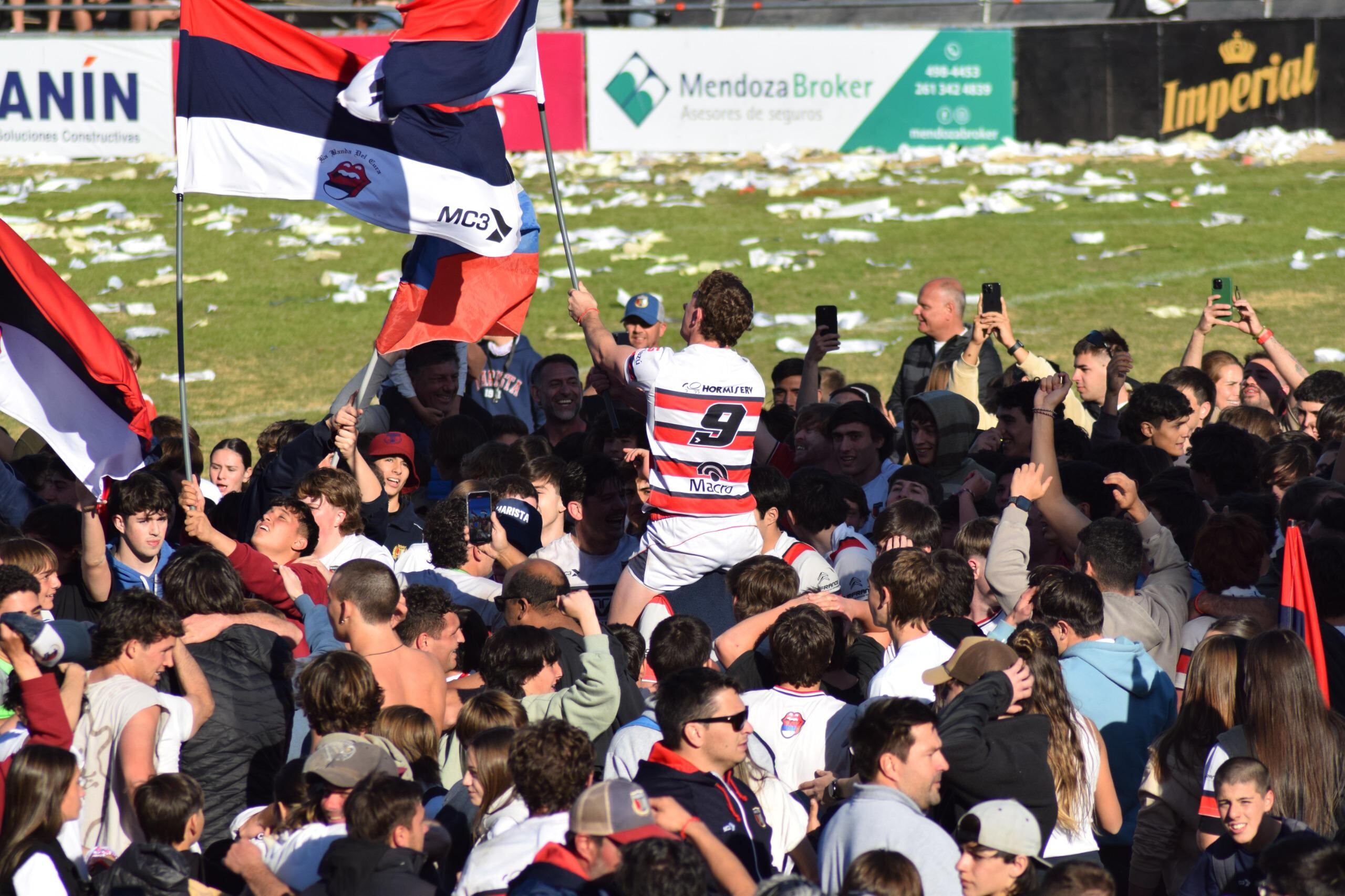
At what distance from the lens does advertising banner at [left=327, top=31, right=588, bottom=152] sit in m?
23.9

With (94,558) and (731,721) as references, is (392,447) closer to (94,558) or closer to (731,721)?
(94,558)

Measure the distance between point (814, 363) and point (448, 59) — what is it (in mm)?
2899

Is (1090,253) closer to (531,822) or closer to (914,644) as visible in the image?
(914,644)

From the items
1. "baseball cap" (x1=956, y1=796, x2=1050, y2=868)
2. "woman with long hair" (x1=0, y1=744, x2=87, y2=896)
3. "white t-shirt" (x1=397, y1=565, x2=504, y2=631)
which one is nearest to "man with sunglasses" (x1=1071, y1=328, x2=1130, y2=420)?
"white t-shirt" (x1=397, y1=565, x2=504, y2=631)

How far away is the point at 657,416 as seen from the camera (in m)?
6.55

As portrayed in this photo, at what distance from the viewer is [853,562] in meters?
7.09

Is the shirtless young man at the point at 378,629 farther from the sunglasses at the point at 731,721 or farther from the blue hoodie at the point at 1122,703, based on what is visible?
the blue hoodie at the point at 1122,703

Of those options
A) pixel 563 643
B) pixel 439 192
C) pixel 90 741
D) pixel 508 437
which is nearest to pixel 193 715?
pixel 90 741

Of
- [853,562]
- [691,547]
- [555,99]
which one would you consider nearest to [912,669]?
[691,547]

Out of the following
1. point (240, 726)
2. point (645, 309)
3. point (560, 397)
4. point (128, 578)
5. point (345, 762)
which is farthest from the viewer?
point (560, 397)

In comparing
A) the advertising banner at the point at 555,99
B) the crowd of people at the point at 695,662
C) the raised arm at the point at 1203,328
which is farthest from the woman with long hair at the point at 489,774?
the advertising banner at the point at 555,99

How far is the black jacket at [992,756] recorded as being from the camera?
499 cm

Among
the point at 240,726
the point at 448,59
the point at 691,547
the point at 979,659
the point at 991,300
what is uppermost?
the point at 448,59

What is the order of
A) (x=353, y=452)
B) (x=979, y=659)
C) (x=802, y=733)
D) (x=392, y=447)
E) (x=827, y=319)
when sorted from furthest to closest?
(x=827, y=319) → (x=392, y=447) → (x=353, y=452) → (x=802, y=733) → (x=979, y=659)
